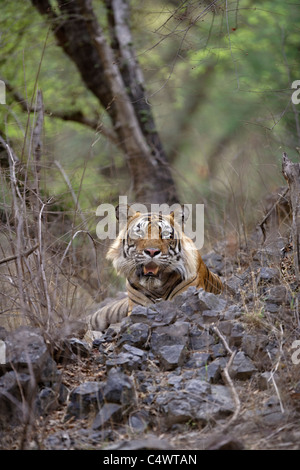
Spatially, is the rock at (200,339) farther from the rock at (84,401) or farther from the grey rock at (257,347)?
the rock at (84,401)

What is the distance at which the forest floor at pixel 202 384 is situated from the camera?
3574 millimetres

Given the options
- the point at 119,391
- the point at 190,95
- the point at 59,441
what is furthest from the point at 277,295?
the point at 190,95

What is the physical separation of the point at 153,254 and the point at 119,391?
7.16ft

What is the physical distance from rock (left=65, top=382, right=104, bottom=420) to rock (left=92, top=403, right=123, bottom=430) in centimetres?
11

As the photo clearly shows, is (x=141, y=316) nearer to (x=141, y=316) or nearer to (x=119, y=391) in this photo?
(x=141, y=316)

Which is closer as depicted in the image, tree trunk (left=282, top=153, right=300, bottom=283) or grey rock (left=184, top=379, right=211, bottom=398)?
grey rock (left=184, top=379, right=211, bottom=398)

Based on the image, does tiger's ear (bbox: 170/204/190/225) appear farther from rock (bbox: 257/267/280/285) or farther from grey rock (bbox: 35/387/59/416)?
grey rock (bbox: 35/387/59/416)

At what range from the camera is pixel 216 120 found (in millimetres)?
17469

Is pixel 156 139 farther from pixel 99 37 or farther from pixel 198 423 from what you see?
pixel 198 423

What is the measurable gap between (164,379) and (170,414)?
481mm

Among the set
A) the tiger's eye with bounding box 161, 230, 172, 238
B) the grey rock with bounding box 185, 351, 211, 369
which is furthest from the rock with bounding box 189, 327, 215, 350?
the tiger's eye with bounding box 161, 230, 172, 238

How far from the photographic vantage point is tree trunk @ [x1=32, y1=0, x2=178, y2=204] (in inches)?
463

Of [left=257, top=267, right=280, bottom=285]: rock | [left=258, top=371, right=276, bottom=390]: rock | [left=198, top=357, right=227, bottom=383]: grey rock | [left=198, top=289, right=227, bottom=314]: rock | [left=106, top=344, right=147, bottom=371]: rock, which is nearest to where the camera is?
[left=258, top=371, right=276, bottom=390]: rock
